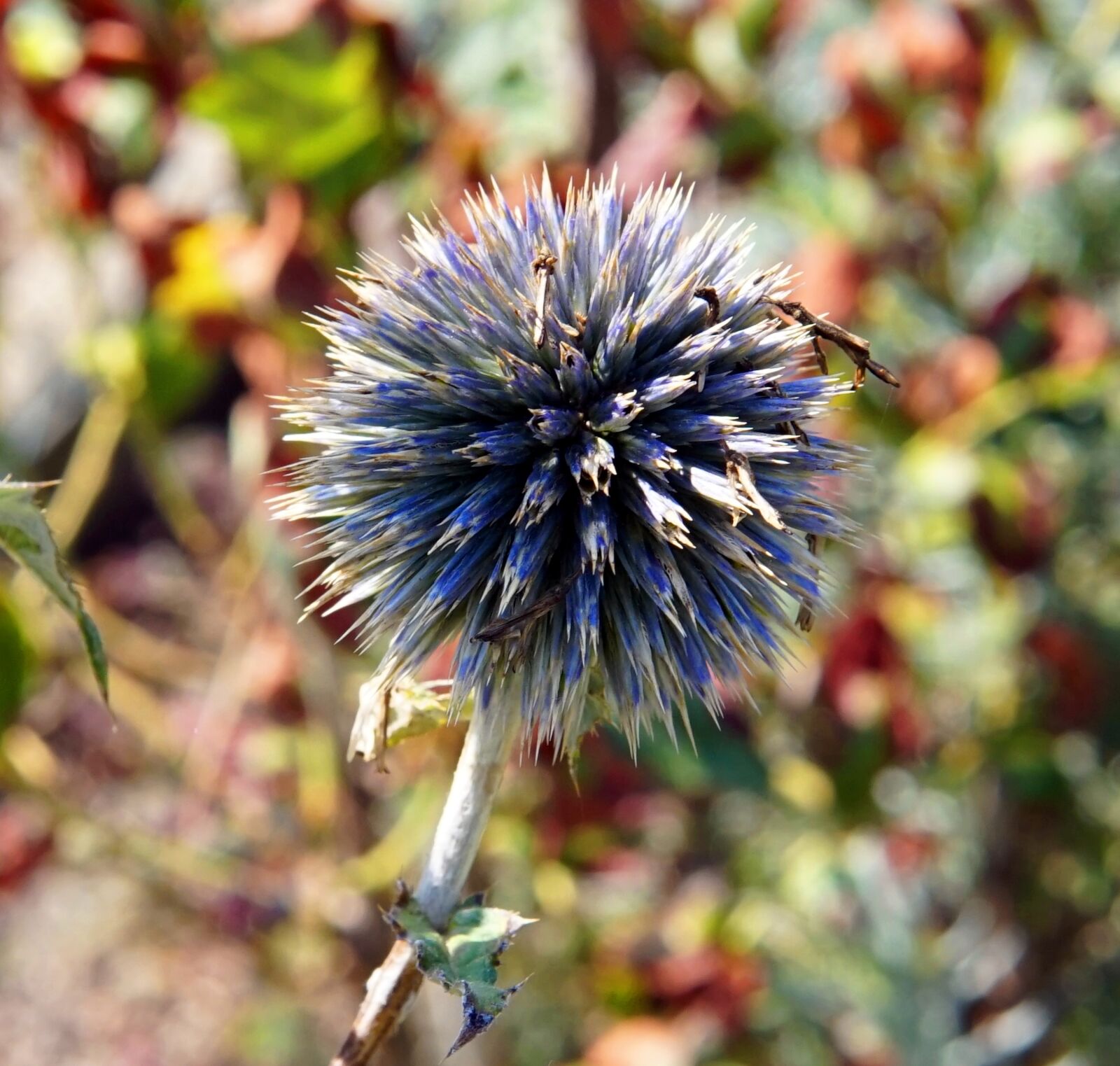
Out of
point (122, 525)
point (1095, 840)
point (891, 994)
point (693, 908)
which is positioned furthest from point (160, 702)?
point (1095, 840)

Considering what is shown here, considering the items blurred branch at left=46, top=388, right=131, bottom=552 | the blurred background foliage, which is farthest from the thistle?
blurred branch at left=46, top=388, right=131, bottom=552

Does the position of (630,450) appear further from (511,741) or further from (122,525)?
(122,525)

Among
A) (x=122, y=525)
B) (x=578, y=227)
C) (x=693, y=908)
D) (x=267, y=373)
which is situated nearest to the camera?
(x=578, y=227)

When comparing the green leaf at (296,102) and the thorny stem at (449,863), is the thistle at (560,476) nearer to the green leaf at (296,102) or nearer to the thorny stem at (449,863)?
the thorny stem at (449,863)

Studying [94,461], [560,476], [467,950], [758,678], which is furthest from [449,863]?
[94,461]

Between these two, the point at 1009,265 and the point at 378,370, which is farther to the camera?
the point at 1009,265

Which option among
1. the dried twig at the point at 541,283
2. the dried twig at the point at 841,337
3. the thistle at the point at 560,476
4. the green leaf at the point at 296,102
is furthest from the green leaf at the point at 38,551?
the green leaf at the point at 296,102
